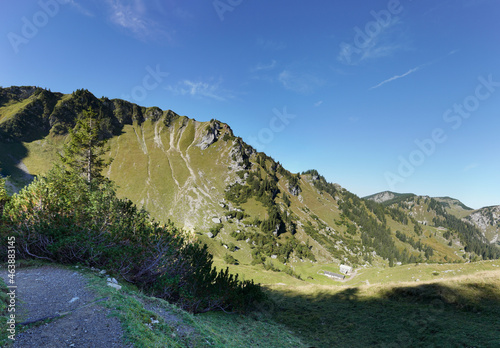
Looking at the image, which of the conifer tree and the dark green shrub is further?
the conifer tree

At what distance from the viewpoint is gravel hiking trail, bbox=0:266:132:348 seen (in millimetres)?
6570

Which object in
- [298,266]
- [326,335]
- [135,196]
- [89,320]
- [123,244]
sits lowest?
[298,266]

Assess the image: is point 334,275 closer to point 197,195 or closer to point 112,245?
point 197,195

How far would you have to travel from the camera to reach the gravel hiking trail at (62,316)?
6570 mm

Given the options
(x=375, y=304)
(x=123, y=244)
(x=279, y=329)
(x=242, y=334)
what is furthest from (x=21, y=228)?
(x=375, y=304)

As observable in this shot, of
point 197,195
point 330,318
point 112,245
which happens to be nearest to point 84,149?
point 112,245

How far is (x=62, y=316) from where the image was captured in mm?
7762

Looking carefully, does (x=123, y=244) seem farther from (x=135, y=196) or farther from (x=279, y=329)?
(x=135, y=196)

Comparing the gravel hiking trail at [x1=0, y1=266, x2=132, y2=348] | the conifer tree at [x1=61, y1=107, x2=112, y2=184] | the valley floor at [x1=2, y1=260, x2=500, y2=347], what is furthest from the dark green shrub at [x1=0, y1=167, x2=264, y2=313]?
the conifer tree at [x1=61, y1=107, x2=112, y2=184]

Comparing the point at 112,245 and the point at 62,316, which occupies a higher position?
the point at 112,245

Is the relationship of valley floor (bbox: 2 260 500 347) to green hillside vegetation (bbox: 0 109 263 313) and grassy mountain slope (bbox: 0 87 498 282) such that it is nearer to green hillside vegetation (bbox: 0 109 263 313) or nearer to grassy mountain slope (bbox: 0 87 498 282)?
green hillside vegetation (bbox: 0 109 263 313)

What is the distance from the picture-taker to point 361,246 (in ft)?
655

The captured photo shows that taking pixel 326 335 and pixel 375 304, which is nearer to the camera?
pixel 326 335

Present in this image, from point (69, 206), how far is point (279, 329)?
22.6 metres
